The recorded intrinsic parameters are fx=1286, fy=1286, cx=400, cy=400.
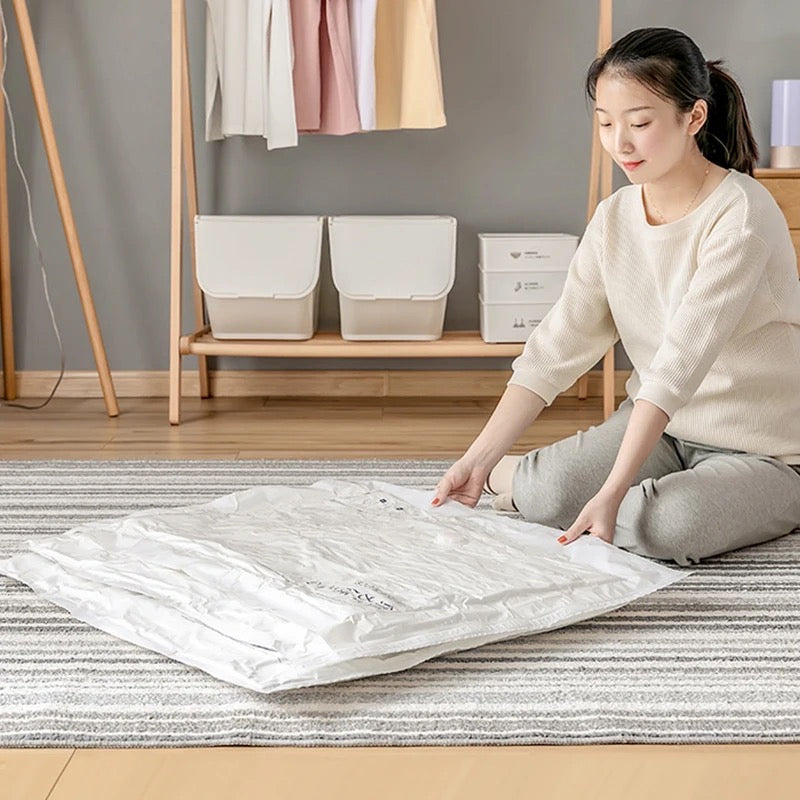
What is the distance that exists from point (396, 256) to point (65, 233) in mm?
722

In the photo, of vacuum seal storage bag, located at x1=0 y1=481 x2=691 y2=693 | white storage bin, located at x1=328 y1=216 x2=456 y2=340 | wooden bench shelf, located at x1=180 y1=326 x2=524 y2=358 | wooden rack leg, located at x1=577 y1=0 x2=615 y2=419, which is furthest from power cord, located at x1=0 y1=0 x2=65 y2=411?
vacuum seal storage bag, located at x1=0 y1=481 x2=691 y2=693

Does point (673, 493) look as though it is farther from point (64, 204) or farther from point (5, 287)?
point (5, 287)

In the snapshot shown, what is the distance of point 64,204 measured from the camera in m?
2.70

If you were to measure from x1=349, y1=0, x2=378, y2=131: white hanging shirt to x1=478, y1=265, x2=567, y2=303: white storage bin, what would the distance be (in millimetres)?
420

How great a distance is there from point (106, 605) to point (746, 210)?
923 millimetres

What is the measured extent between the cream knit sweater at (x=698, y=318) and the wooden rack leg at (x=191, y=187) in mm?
1212

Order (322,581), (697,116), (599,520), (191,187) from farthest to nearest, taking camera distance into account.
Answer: (191,187) → (697,116) → (599,520) → (322,581)

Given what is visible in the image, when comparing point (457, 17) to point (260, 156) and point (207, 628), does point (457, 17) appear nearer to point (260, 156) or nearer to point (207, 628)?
point (260, 156)

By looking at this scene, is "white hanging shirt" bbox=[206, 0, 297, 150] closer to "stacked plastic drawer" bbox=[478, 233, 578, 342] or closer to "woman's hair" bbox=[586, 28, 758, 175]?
"stacked plastic drawer" bbox=[478, 233, 578, 342]

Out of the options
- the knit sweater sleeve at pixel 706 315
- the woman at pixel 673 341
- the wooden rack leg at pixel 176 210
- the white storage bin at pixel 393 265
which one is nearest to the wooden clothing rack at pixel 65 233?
the wooden rack leg at pixel 176 210

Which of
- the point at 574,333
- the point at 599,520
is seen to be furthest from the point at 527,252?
the point at 599,520

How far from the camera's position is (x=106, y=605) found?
4.65 feet

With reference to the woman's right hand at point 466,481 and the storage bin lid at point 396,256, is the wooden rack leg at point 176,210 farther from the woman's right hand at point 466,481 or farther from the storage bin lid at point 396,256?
the woman's right hand at point 466,481

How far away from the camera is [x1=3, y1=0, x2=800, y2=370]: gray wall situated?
291 cm
